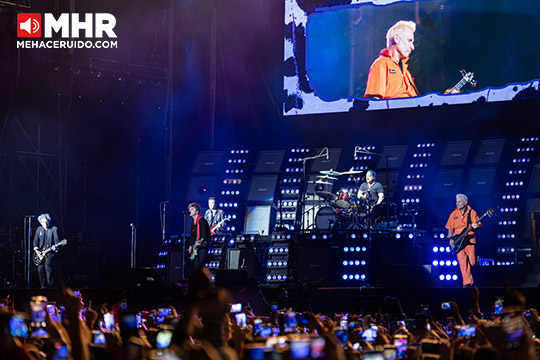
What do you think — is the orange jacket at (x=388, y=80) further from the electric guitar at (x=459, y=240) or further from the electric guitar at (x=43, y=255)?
the electric guitar at (x=43, y=255)

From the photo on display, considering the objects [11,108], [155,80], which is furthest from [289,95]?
[11,108]

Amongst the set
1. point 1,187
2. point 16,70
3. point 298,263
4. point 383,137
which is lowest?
point 298,263

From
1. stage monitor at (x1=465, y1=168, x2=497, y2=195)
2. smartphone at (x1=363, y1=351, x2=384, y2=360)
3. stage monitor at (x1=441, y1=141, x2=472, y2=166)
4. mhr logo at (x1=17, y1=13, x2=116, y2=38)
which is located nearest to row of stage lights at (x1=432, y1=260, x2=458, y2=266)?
stage monitor at (x1=465, y1=168, x2=497, y2=195)

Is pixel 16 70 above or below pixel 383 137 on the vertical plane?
above

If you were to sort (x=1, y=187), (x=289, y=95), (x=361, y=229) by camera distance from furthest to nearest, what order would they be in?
(x=289, y=95)
(x=1, y=187)
(x=361, y=229)

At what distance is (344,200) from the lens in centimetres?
1672

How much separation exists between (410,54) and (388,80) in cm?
86

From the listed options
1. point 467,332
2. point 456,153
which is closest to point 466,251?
point 456,153

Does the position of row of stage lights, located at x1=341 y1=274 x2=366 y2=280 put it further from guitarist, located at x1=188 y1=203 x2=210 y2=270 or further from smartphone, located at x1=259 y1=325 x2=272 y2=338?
smartphone, located at x1=259 y1=325 x2=272 y2=338

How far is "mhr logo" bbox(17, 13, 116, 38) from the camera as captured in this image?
61.4 feet

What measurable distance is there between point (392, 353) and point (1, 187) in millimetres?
15288

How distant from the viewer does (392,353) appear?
14.2 ft

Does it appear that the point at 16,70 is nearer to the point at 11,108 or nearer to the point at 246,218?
the point at 11,108

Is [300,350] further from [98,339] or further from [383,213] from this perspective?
[383,213]
